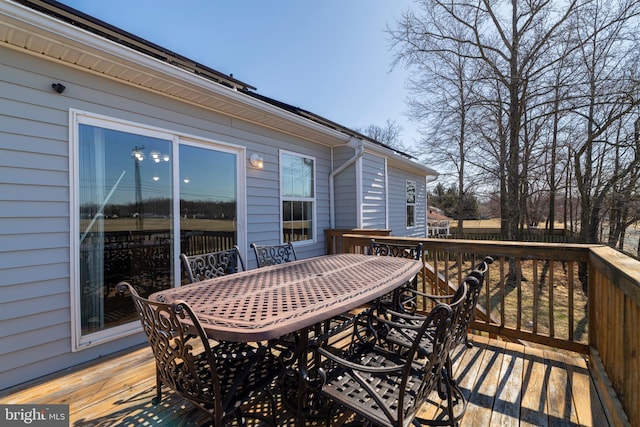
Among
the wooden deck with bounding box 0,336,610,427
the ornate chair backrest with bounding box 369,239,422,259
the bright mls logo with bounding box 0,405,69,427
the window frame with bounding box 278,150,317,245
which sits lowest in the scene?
the bright mls logo with bounding box 0,405,69,427

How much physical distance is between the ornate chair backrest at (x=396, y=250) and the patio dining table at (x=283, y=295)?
1.49 feet

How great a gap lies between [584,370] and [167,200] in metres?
4.22

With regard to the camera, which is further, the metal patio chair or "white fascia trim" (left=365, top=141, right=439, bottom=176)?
"white fascia trim" (left=365, top=141, right=439, bottom=176)

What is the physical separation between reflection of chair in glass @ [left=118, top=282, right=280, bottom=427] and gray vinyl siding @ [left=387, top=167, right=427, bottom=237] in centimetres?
720

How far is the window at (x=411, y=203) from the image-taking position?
392 inches

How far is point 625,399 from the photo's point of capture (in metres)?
1.60

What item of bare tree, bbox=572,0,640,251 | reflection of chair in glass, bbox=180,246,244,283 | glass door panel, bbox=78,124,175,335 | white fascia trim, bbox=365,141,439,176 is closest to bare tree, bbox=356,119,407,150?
white fascia trim, bbox=365,141,439,176

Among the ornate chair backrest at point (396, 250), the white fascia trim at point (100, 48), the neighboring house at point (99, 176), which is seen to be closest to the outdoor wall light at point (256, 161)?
the neighboring house at point (99, 176)

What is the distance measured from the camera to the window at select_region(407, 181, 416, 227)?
9.96 m

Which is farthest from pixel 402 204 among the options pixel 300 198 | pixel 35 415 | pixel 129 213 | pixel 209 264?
pixel 35 415

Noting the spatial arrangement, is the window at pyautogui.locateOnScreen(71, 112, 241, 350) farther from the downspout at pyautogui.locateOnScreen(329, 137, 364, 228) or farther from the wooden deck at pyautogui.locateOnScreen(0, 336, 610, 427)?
the downspout at pyautogui.locateOnScreen(329, 137, 364, 228)

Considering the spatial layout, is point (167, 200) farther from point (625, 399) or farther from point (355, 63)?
point (355, 63)

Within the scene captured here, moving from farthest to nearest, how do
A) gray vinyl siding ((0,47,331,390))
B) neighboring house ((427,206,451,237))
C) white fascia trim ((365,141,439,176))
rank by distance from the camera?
neighboring house ((427,206,451,237)), white fascia trim ((365,141,439,176)), gray vinyl siding ((0,47,331,390))

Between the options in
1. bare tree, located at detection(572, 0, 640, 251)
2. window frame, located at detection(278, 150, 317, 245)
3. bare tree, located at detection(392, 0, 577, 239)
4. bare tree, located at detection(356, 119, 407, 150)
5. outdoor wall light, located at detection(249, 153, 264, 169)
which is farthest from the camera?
bare tree, located at detection(356, 119, 407, 150)
